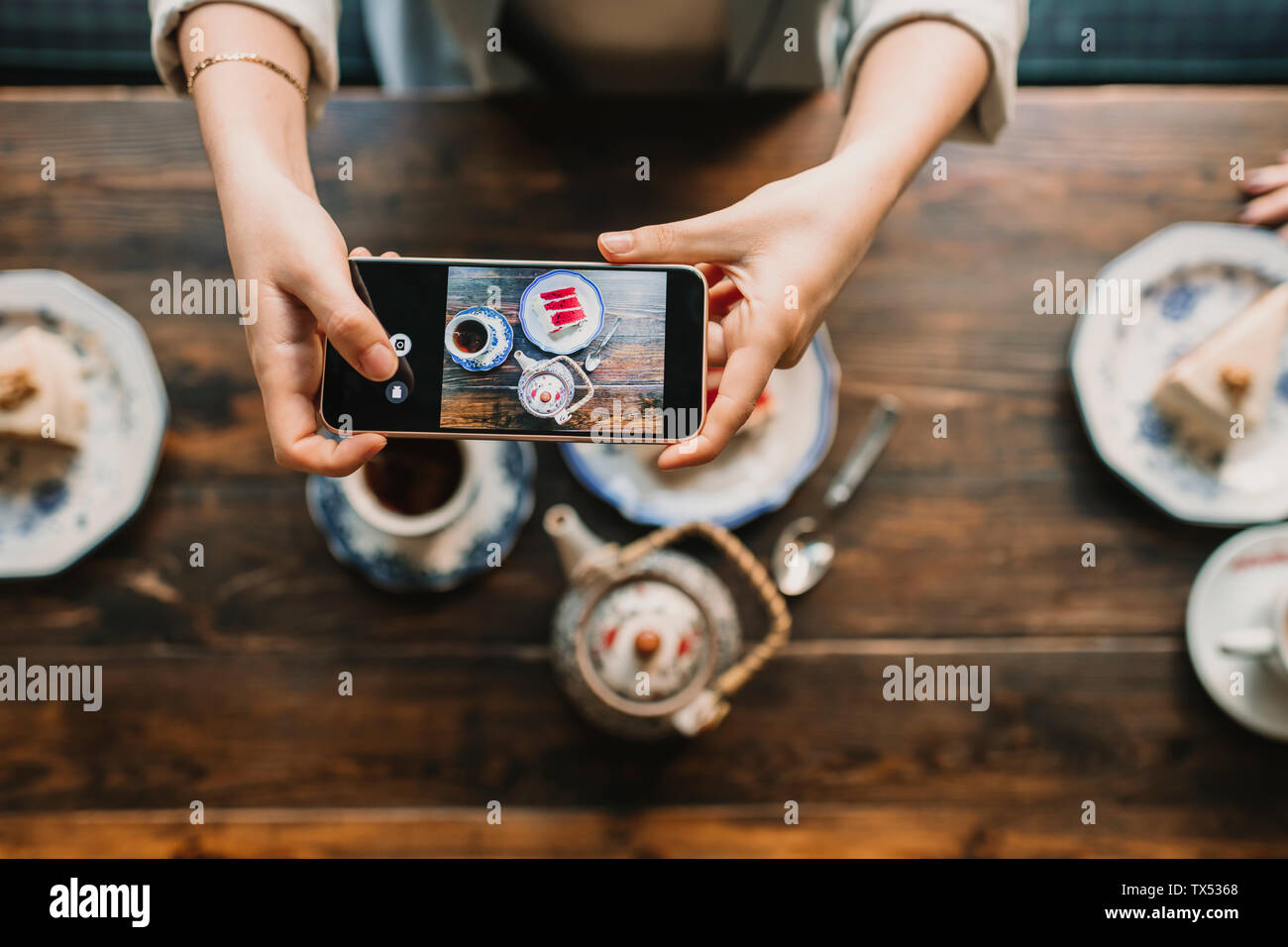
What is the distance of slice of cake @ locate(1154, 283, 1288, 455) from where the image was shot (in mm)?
981

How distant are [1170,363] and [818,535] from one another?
534mm

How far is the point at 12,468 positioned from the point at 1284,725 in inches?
66.7

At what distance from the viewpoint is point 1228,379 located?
97cm

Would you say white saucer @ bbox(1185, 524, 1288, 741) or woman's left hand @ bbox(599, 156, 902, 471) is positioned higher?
woman's left hand @ bbox(599, 156, 902, 471)

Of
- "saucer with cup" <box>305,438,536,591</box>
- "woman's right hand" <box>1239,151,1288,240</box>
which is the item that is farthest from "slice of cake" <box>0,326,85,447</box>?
"woman's right hand" <box>1239,151,1288,240</box>

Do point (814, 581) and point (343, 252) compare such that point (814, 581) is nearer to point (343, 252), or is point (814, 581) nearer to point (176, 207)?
point (343, 252)

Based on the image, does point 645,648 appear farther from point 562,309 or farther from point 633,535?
point 562,309

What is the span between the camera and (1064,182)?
1104mm

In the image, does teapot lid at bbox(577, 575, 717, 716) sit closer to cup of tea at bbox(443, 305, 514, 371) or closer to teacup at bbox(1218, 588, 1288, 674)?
cup of tea at bbox(443, 305, 514, 371)

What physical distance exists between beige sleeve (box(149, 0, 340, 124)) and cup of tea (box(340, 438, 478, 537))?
431 mm

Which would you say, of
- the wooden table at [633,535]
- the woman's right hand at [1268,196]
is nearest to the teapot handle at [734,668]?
the wooden table at [633,535]

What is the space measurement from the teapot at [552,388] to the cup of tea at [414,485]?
0.72 feet

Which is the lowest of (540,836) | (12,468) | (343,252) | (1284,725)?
(540,836)

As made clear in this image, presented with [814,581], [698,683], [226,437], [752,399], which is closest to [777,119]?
[752,399]
